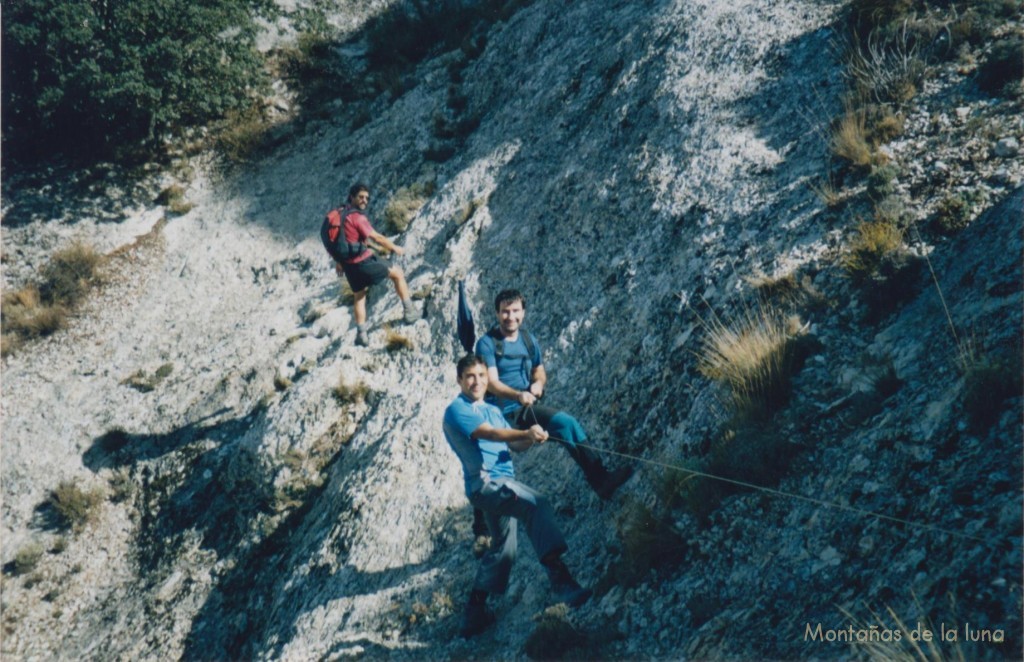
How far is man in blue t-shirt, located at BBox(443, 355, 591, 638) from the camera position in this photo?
17.2 feet

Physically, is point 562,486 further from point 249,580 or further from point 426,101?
point 426,101

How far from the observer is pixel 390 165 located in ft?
48.3

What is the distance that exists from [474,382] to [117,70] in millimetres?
14540

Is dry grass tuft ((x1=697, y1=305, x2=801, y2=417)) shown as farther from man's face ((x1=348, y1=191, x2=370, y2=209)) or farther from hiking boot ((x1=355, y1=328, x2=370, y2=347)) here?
hiking boot ((x1=355, y1=328, x2=370, y2=347))

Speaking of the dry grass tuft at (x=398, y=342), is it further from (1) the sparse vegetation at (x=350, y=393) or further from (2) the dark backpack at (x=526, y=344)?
(2) the dark backpack at (x=526, y=344)

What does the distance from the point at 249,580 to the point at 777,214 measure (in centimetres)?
850

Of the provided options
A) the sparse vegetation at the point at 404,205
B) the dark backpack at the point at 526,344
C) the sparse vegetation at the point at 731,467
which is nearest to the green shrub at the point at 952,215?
the sparse vegetation at the point at 731,467

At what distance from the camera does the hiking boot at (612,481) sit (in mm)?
6164

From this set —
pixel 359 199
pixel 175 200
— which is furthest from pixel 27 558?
pixel 175 200

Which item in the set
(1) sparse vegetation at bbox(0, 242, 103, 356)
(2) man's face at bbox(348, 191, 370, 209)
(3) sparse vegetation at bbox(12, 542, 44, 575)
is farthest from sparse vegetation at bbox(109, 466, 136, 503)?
(2) man's face at bbox(348, 191, 370, 209)

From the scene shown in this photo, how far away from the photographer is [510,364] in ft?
20.7

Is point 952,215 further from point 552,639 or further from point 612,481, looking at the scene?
point 552,639

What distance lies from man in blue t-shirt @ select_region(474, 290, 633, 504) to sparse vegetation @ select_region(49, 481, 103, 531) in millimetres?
8749

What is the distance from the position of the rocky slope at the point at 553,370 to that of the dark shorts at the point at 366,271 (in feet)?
3.29
